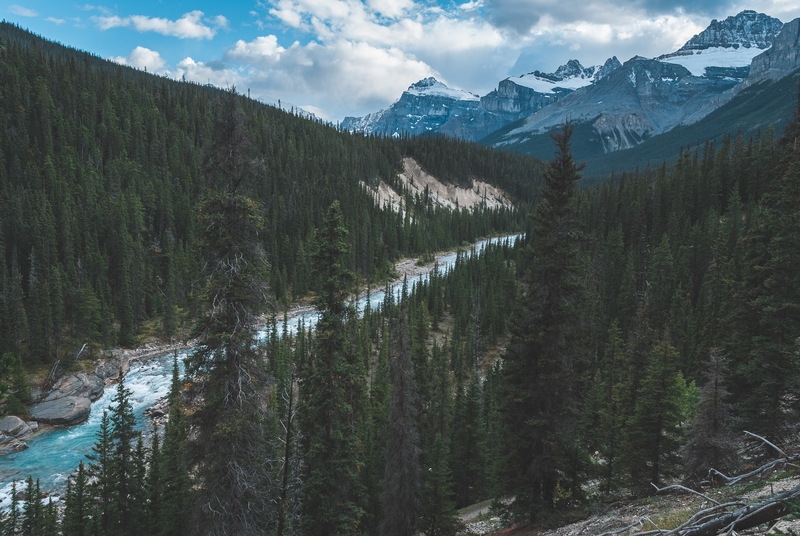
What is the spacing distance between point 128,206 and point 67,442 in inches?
2608

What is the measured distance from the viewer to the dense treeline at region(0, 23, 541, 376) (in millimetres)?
67750

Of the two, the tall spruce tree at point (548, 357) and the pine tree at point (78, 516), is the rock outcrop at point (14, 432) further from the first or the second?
the tall spruce tree at point (548, 357)

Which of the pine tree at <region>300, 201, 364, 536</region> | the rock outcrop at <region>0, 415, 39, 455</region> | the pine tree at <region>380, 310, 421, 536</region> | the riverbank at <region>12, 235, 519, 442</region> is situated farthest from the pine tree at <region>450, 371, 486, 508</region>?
the rock outcrop at <region>0, 415, 39, 455</region>

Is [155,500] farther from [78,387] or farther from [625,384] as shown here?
[78,387]

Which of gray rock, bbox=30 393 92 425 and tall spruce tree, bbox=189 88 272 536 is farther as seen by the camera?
gray rock, bbox=30 393 92 425

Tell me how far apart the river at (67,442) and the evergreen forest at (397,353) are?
7.65ft

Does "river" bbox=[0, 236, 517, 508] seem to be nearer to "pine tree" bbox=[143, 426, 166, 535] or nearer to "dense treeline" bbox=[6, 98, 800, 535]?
"dense treeline" bbox=[6, 98, 800, 535]

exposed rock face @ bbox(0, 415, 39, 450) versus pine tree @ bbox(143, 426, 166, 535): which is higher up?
pine tree @ bbox(143, 426, 166, 535)

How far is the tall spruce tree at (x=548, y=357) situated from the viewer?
59.9 feet

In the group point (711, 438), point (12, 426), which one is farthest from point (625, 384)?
point (12, 426)

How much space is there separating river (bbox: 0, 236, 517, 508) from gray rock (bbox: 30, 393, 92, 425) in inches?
33.6

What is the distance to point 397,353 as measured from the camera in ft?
81.9

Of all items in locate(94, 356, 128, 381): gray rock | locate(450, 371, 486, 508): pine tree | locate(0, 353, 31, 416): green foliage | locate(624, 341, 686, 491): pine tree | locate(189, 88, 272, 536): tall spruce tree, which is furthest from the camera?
locate(94, 356, 128, 381): gray rock

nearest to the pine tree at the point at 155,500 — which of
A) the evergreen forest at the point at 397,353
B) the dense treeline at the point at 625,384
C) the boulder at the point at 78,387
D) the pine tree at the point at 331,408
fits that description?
the evergreen forest at the point at 397,353
